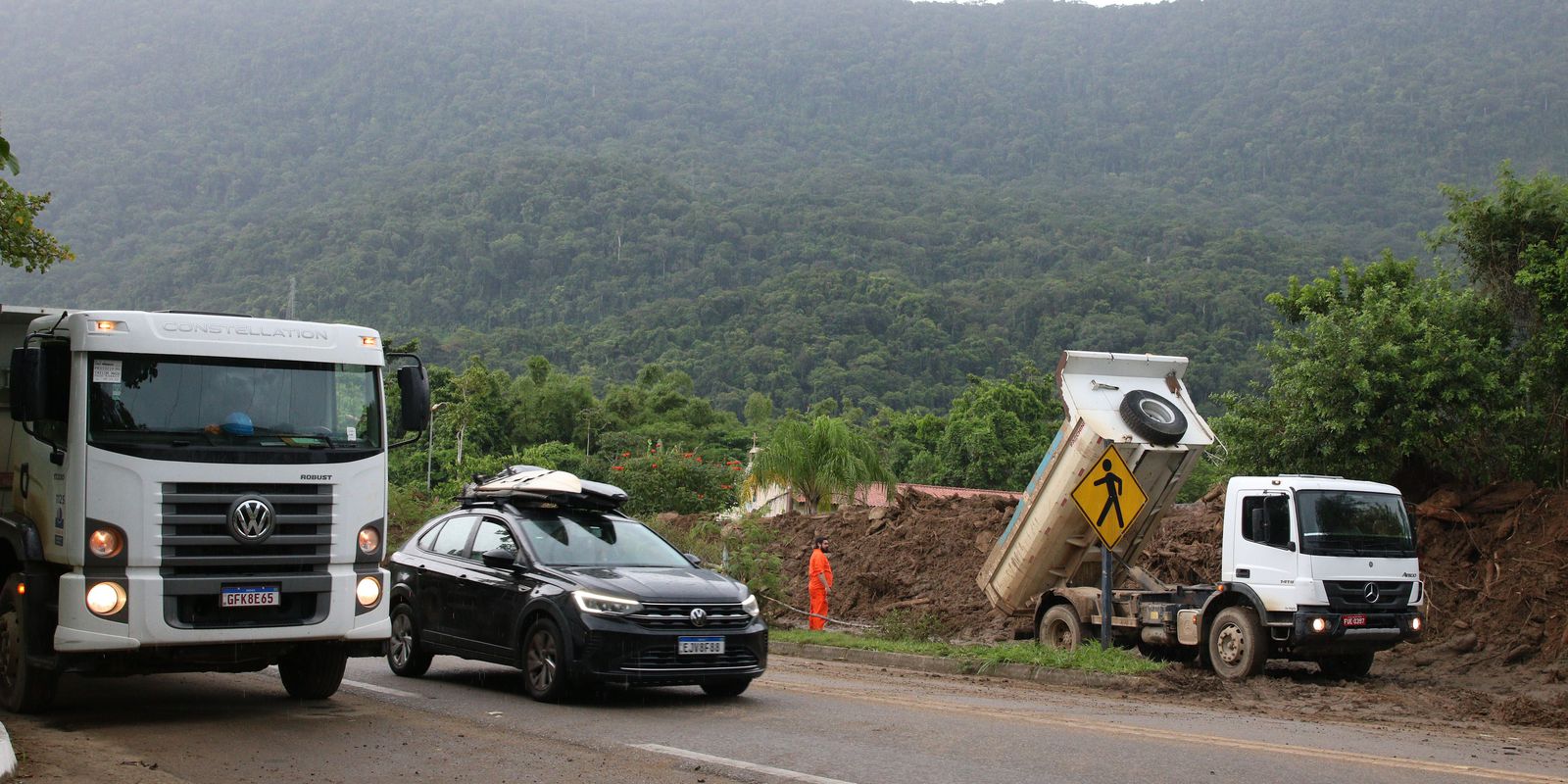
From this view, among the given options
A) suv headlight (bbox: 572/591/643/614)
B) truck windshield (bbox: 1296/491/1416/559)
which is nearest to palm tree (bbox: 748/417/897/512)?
truck windshield (bbox: 1296/491/1416/559)

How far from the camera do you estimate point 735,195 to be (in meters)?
191

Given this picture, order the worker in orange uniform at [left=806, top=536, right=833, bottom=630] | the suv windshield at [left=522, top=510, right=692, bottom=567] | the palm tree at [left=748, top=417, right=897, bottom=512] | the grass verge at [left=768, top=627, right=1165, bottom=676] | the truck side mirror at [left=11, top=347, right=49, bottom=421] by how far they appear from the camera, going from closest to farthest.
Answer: the truck side mirror at [left=11, top=347, right=49, bottom=421]
the suv windshield at [left=522, top=510, right=692, bottom=567]
the grass verge at [left=768, top=627, right=1165, bottom=676]
the worker in orange uniform at [left=806, top=536, right=833, bottom=630]
the palm tree at [left=748, top=417, right=897, bottom=512]

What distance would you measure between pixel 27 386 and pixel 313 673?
3134mm

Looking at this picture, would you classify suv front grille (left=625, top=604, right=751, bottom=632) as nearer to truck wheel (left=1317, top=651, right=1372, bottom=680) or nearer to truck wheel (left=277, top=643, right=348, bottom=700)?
truck wheel (left=277, top=643, right=348, bottom=700)

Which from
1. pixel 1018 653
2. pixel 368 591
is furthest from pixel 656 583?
pixel 1018 653

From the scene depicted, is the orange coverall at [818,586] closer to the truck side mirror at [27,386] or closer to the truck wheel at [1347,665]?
the truck wheel at [1347,665]

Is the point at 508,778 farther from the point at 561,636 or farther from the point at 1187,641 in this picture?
the point at 1187,641

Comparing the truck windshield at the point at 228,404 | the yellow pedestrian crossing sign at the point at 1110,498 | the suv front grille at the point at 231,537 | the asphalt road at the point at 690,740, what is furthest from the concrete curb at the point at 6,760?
the yellow pedestrian crossing sign at the point at 1110,498

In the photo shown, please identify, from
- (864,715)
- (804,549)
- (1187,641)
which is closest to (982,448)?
(804,549)

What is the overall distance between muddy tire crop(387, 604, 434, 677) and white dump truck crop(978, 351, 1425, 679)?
7.44 m

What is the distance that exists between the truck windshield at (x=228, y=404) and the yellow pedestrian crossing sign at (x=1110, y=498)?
856cm

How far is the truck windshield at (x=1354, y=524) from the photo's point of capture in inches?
639

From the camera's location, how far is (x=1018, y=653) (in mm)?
16484

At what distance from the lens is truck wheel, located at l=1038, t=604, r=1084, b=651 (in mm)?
18031
